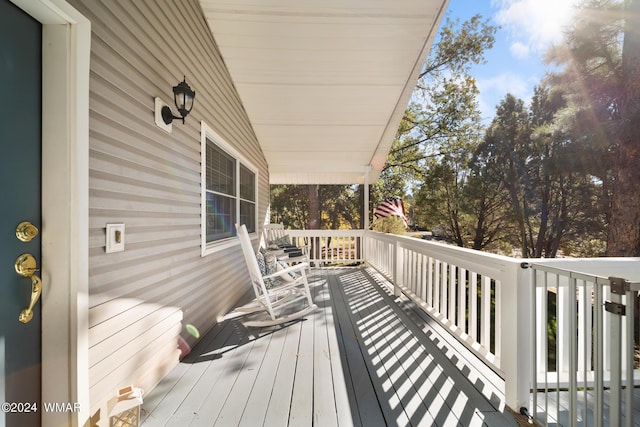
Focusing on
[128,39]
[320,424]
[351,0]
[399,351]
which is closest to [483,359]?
[399,351]

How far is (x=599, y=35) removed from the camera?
19.7ft

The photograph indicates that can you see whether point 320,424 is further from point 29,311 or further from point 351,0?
point 351,0

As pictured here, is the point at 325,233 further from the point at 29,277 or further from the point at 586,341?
the point at 29,277

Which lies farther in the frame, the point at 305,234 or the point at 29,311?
the point at 305,234

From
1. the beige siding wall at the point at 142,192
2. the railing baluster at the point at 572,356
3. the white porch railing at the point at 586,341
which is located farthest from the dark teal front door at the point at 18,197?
the railing baluster at the point at 572,356

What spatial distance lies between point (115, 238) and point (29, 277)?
1.35 feet

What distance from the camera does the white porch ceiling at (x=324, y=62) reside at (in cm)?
291

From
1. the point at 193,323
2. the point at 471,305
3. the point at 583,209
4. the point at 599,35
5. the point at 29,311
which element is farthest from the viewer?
the point at 583,209

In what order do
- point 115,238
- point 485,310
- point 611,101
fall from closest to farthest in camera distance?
1. point 115,238
2. point 485,310
3. point 611,101

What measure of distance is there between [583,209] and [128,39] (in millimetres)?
9629

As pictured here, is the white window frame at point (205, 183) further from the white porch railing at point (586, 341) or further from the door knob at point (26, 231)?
the white porch railing at point (586, 341)

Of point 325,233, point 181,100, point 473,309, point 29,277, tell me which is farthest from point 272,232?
point 29,277

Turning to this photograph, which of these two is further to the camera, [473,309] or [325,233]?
[325,233]

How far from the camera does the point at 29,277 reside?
3.86 ft
